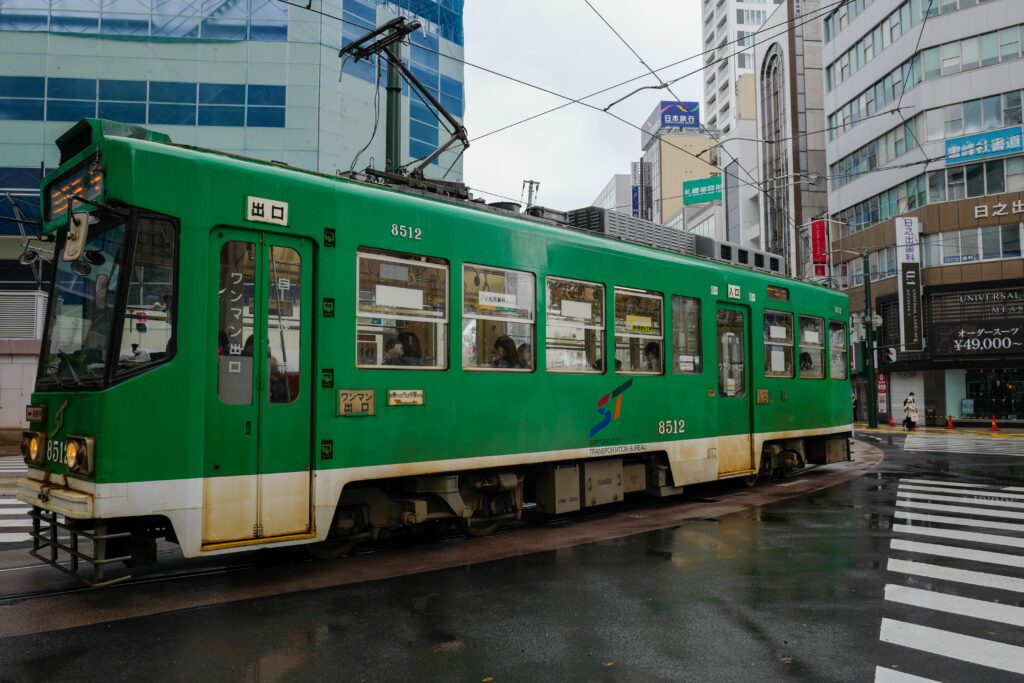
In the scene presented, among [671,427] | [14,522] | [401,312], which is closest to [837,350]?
[671,427]

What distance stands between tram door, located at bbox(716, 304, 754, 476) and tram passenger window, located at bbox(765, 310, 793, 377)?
0.66 metres

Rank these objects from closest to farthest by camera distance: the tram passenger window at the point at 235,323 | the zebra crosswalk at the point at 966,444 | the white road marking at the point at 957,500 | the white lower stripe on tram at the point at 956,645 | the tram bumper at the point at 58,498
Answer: the white lower stripe on tram at the point at 956,645
the tram bumper at the point at 58,498
the tram passenger window at the point at 235,323
the white road marking at the point at 957,500
the zebra crosswalk at the point at 966,444

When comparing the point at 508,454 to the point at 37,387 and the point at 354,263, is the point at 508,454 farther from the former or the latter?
the point at 37,387

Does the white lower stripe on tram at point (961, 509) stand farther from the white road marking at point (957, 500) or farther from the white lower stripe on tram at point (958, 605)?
the white lower stripe on tram at point (958, 605)

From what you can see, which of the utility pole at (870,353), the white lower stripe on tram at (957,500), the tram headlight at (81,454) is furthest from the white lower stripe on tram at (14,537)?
the utility pole at (870,353)

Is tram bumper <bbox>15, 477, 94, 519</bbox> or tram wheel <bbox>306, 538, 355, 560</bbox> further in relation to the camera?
tram wheel <bbox>306, 538, 355, 560</bbox>

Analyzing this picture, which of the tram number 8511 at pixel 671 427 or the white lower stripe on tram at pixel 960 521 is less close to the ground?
the tram number 8511 at pixel 671 427

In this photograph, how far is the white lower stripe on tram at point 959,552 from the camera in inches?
286

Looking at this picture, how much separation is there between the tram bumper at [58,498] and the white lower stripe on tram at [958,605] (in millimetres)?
6212

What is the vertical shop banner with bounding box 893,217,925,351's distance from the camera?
33.3 metres

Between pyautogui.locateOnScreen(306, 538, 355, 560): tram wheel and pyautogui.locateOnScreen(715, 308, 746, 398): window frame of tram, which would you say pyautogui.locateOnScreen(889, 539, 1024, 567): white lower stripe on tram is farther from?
pyautogui.locateOnScreen(306, 538, 355, 560): tram wheel

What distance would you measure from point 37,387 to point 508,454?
174 inches

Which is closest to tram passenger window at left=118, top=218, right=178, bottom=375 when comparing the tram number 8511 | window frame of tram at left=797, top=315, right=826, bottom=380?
the tram number 8511

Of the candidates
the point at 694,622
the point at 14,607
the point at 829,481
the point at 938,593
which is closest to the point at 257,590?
the point at 14,607
